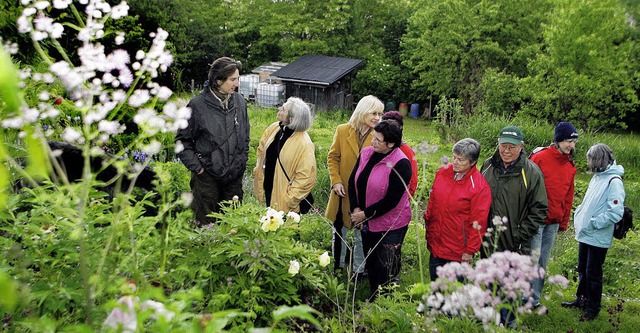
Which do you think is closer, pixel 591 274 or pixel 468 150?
pixel 468 150

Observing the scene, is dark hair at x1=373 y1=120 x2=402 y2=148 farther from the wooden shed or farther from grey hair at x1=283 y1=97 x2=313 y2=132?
the wooden shed

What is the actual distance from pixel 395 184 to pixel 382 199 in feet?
0.49

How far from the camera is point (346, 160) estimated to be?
5051 millimetres

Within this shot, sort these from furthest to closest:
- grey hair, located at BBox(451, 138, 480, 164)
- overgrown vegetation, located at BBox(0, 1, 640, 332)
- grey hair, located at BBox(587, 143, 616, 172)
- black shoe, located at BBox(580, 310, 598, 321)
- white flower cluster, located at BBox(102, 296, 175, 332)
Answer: black shoe, located at BBox(580, 310, 598, 321) → grey hair, located at BBox(587, 143, 616, 172) → grey hair, located at BBox(451, 138, 480, 164) → overgrown vegetation, located at BBox(0, 1, 640, 332) → white flower cluster, located at BBox(102, 296, 175, 332)

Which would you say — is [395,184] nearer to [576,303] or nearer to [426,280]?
[426,280]

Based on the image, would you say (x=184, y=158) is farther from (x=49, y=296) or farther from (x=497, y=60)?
(x=497, y=60)

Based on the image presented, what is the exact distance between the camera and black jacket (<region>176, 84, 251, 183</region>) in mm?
4699

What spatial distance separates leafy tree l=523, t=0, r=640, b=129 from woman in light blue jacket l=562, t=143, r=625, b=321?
37.9 ft

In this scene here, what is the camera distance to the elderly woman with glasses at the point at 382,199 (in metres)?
4.32

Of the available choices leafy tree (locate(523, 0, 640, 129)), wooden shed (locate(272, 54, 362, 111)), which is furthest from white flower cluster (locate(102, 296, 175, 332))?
wooden shed (locate(272, 54, 362, 111))

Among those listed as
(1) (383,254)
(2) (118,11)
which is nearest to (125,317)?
(2) (118,11)

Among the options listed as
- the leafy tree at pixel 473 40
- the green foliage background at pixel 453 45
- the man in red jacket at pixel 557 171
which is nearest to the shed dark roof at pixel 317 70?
the green foliage background at pixel 453 45

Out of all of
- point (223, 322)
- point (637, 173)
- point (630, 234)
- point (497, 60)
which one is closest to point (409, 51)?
point (497, 60)

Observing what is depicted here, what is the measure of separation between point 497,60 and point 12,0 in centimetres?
2036
